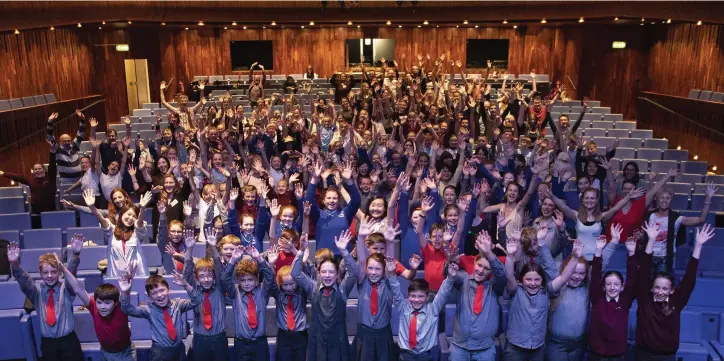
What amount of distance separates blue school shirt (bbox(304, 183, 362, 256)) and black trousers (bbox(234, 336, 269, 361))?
1.02 m

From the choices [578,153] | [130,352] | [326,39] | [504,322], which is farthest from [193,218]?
[326,39]

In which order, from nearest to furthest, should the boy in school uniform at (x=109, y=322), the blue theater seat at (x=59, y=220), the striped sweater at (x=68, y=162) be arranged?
1. the boy in school uniform at (x=109, y=322)
2. the blue theater seat at (x=59, y=220)
3. the striped sweater at (x=68, y=162)

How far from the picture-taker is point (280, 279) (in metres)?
3.74

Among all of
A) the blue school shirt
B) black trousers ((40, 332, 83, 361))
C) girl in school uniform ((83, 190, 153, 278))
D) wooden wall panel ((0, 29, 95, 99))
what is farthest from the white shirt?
wooden wall panel ((0, 29, 95, 99))

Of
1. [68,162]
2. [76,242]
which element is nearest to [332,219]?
[76,242]

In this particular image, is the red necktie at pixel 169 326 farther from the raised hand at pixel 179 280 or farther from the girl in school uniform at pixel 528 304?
the girl in school uniform at pixel 528 304

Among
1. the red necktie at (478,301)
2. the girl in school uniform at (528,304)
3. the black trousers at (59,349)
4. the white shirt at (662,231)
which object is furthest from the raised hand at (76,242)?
the white shirt at (662,231)

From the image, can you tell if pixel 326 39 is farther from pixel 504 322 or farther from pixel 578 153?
pixel 504 322

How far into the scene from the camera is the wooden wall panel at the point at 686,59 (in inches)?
412

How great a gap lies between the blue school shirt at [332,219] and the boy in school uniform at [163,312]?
126 cm

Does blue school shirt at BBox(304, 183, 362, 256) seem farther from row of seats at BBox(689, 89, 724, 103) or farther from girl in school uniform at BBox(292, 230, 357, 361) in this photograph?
row of seats at BBox(689, 89, 724, 103)

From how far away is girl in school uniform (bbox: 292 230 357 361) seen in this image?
12.0 ft

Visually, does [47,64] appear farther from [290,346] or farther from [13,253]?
[290,346]

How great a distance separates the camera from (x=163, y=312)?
11.9 ft
